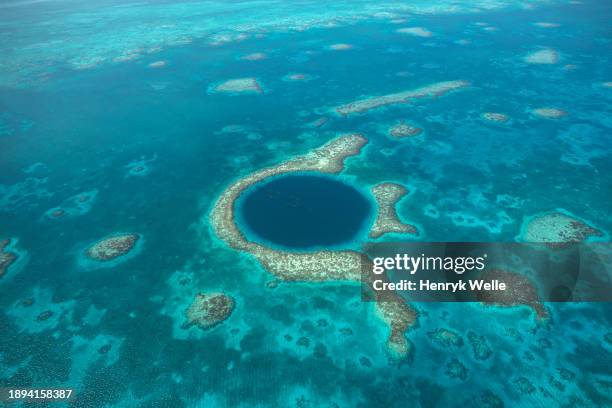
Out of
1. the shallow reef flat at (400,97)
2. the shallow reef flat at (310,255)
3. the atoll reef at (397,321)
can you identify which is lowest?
the atoll reef at (397,321)

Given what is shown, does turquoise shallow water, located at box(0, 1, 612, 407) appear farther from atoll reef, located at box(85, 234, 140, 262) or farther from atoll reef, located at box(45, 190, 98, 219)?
atoll reef, located at box(85, 234, 140, 262)

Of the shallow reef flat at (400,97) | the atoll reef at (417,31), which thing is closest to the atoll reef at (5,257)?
the shallow reef flat at (400,97)

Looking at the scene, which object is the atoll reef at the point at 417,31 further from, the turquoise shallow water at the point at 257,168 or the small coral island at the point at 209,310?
the small coral island at the point at 209,310

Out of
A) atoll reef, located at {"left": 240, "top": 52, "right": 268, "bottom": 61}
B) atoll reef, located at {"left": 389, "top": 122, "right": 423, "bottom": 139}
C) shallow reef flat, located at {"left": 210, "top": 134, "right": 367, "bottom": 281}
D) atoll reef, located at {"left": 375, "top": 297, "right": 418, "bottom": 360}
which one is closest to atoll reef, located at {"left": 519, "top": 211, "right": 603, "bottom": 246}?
atoll reef, located at {"left": 375, "top": 297, "right": 418, "bottom": 360}

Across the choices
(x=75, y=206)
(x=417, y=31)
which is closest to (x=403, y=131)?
(x=75, y=206)

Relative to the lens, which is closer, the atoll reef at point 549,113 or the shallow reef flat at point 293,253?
the shallow reef flat at point 293,253

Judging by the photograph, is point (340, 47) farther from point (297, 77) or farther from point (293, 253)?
point (293, 253)
